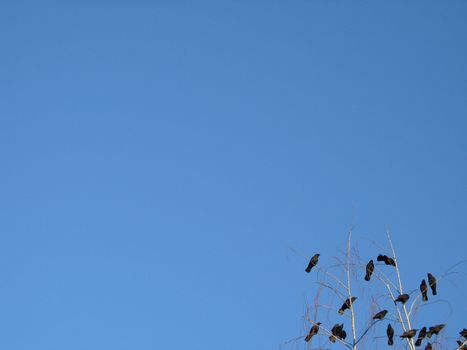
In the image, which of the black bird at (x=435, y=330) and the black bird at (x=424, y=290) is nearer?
the black bird at (x=435, y=330)

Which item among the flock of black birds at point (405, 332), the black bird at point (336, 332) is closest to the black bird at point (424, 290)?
the flock of black birds at point (405, 332)

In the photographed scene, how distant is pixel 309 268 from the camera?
846 centimetres

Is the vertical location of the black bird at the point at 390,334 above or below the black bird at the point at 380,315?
below

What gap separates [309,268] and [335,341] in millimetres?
839

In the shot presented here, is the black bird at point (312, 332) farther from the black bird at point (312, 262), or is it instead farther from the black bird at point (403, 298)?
the black bird at point (403, 298)

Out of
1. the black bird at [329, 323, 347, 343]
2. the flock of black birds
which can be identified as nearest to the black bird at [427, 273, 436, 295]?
the flock of black birds

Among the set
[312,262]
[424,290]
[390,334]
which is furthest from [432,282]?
[312,262]

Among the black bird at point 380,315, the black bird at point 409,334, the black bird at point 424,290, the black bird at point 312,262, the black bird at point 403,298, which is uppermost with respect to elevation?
the black bird at point 312,262

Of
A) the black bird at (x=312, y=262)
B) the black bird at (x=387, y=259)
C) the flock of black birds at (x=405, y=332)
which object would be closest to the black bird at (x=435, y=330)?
the flock of black birds at (x=405, y=332)

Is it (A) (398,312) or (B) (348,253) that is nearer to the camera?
(A) (398,312)

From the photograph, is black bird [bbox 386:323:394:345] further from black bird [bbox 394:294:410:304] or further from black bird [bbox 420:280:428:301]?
black bird [bbox 420:280:428:301]

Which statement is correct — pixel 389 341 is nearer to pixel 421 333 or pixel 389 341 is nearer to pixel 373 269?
pixel 421 333

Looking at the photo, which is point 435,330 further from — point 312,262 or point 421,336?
point 312,262

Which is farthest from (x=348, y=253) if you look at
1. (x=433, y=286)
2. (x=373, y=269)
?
(x=433, y=286)
